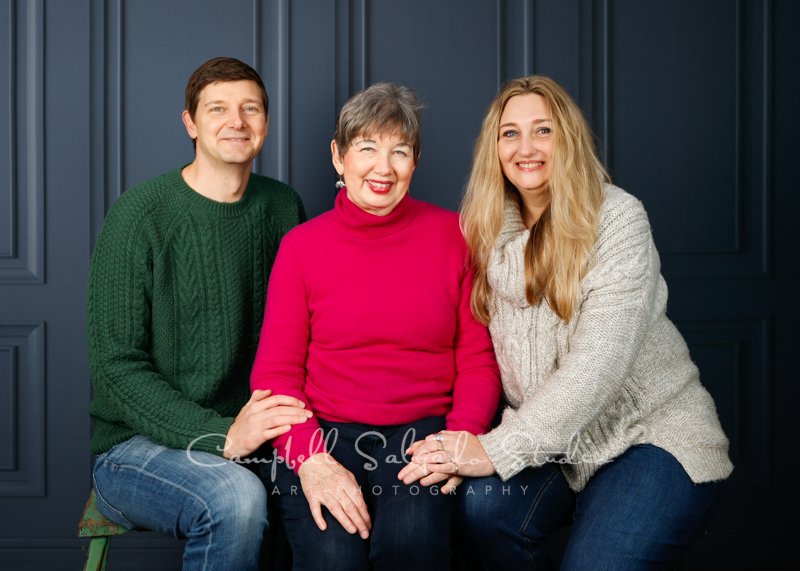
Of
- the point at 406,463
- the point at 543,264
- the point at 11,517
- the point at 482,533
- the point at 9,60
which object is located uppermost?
the point at 9,60

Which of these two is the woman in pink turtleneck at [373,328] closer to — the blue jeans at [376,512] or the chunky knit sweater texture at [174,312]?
the blue jeans at [376,512]

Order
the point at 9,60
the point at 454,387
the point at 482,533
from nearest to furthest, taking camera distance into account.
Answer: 1. the point at 482,533
2. the point at 454,387
3. the point at 9,60

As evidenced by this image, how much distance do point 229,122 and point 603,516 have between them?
3.93 feet

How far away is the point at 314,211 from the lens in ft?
8.88

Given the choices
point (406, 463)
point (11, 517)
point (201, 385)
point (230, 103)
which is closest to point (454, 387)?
point (406, 463)

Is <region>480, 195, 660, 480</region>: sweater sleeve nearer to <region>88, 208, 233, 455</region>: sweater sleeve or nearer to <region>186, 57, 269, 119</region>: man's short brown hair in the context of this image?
<region>88, 208, 233, 455</region>: sweater sleeve

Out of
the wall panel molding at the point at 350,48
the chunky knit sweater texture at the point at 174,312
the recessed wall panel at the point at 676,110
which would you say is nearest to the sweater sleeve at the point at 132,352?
the chunky knit sweater texture at the point at 174,312

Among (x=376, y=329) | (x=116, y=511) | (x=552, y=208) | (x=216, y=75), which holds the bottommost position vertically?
(x=116, y=511)

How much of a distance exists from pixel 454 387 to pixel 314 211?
3.42ft

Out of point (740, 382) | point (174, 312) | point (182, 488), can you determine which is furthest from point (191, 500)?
point (740, 382)

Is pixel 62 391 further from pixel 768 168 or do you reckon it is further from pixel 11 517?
pixel 768 168

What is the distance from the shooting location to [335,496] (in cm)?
162

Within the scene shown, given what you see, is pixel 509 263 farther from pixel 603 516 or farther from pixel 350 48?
pixel 350 48

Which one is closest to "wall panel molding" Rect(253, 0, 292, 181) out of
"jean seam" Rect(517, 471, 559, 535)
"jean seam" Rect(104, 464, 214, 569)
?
"jean seam" Rect(104, 464, 214, 569)
